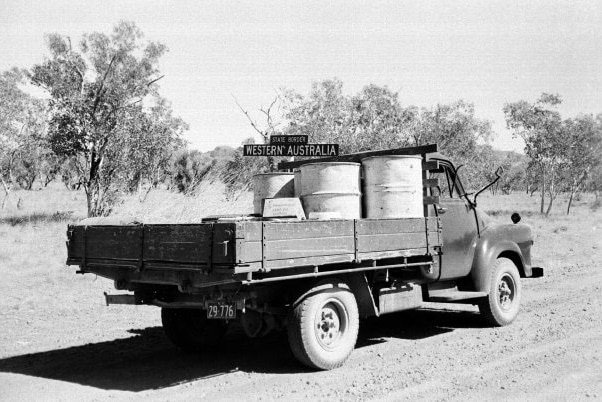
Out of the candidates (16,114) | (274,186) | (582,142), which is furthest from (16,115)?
(582,142)

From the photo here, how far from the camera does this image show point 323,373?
5.27 meters

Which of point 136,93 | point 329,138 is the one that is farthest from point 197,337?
point 136,93

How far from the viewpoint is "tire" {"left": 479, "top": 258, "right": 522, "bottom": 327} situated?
7.36 meters

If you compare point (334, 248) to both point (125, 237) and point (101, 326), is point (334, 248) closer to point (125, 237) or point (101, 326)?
point (125, 237)

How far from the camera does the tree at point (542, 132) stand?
32219 millimetres

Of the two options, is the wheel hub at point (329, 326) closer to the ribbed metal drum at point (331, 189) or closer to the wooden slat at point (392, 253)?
the wooden slat at point (392, 253)

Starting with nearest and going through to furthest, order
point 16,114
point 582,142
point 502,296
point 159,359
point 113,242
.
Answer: point 113,242 < point 159,359 < point 502,296 < point 16,114 < point 582,142

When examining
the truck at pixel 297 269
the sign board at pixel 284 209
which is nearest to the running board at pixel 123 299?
the truck at pixel 297 269

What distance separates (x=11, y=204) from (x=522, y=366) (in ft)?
108

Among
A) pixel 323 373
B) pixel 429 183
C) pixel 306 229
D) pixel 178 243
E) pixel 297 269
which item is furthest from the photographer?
pixel 429 183

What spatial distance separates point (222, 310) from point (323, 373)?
3.85 ft

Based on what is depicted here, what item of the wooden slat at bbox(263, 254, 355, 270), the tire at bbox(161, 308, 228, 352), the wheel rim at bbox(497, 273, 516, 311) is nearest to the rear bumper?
the wheel rim at bbox(497, 273, 516, 311)

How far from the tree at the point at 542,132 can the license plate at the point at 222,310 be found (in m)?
30.8

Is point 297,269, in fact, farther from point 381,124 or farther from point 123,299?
point 381,124
